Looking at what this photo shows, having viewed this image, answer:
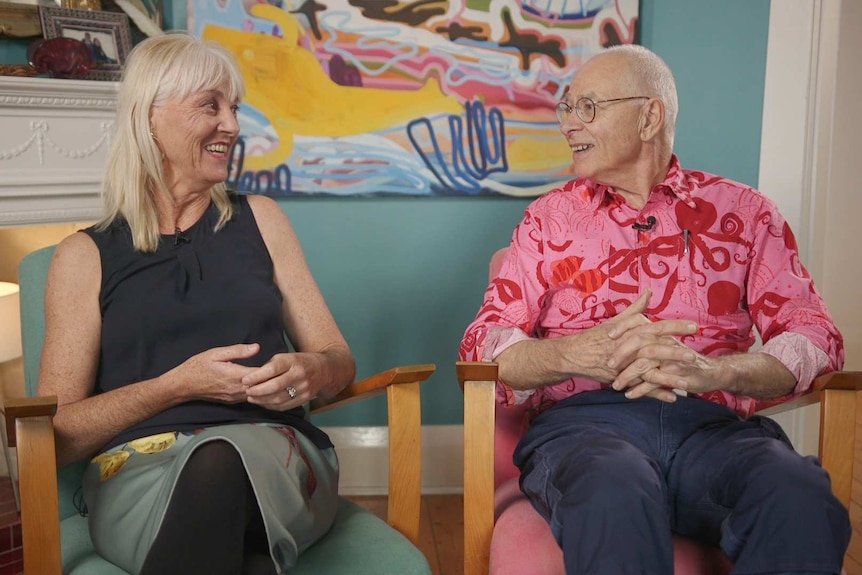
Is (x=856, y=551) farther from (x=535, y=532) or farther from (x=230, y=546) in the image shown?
(x=230, y=546)

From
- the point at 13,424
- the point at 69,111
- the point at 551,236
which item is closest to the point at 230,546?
the point at 13,424

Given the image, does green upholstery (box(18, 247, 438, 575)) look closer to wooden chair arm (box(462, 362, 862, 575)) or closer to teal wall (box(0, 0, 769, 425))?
wooden chair arm (box(462, 362, 862, 575))

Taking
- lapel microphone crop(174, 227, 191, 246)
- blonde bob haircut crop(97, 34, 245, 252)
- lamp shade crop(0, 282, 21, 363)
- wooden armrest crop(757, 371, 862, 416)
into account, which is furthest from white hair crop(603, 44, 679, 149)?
lamp shade crop(0, 282, 21, 363)

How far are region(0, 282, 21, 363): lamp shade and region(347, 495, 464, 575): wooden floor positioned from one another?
1.13m

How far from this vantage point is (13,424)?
58.6 inches

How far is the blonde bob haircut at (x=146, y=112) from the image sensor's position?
1803mm

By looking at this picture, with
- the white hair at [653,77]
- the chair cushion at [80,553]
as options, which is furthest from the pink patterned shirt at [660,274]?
the chair cushion at [80,553]

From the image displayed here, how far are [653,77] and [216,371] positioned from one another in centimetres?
106

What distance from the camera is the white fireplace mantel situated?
248cm

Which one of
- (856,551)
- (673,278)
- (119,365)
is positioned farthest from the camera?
(856,551)

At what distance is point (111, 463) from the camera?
5.30 ft

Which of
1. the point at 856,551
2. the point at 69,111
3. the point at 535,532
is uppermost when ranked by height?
the point at 69,111

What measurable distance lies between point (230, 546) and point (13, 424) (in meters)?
0.41

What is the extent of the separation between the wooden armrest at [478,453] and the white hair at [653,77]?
709 millimetres
